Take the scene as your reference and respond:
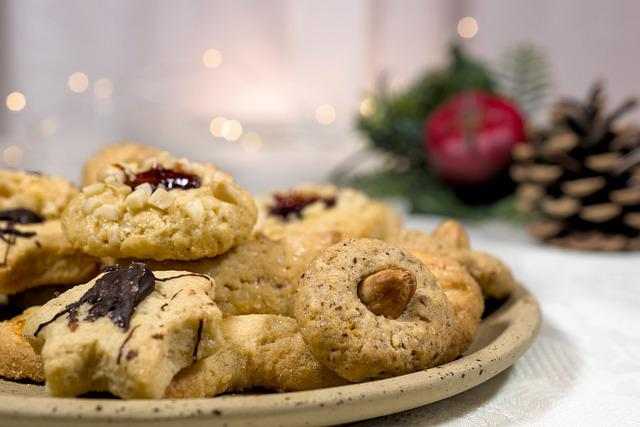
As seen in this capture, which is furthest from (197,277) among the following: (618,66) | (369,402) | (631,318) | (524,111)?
(618,66)

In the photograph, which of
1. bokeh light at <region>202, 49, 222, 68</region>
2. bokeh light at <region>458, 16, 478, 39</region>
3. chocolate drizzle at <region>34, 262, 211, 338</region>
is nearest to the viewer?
chocolate drizzle at <region>34, 262, 211, 338</region>

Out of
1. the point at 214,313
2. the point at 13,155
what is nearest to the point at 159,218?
the point at 214,313

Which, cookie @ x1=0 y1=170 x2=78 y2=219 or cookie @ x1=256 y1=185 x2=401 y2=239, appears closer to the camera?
cookie @ x1=0 y1=170 x2=78 y2=219

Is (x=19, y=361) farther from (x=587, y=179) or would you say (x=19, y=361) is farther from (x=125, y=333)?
(x=587, y=179)

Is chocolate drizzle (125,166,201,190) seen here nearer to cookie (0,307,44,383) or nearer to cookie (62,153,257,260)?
cookie (62,153,257,260)

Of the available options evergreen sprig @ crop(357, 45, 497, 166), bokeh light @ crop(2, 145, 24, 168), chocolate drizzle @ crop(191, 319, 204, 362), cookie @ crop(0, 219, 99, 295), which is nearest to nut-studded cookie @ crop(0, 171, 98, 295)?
cookie @ crop(0, 219, 99, 295)

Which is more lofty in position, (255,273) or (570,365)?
(255,273)

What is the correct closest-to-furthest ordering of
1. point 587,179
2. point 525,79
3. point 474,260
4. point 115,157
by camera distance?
1. point 474,260
2. point 115,157
3. point 587,179
4. point 525,79

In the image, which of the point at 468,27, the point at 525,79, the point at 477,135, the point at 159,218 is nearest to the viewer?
the point at 159,218
